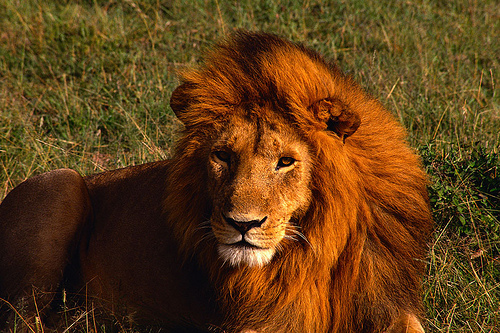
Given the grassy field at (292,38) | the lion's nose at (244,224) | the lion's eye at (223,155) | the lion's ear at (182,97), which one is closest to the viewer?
the lion's nose at (244,224)

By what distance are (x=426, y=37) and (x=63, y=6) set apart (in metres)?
4.24

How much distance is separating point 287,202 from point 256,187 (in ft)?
0.55

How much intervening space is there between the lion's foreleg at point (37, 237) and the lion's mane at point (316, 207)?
1.05 meters

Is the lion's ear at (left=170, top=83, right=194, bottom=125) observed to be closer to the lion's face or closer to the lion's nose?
the lion's face

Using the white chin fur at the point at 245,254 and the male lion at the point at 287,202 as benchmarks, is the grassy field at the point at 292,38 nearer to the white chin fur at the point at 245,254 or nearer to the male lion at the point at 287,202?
the male lion at the point at 287,202

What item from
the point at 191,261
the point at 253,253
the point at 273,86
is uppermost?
the point at 273,86

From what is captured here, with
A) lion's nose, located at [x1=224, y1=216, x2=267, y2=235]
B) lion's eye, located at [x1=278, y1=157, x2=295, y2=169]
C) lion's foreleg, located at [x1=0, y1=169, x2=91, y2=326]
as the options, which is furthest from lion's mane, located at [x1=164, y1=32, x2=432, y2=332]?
lion's foreleg, located at [x1=0, y1=169, x2=91, y2=326]

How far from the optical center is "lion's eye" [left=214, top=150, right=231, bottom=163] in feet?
10.2

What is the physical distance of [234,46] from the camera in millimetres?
3340

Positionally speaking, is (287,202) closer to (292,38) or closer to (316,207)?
(316,207)

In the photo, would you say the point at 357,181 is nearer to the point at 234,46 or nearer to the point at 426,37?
the point at 234,46

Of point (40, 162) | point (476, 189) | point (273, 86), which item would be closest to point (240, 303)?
point (273, 86)

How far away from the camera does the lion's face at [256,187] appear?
9.46 feet

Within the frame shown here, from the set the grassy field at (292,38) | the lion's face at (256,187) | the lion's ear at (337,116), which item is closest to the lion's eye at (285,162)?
the lion's face at (256,187)
